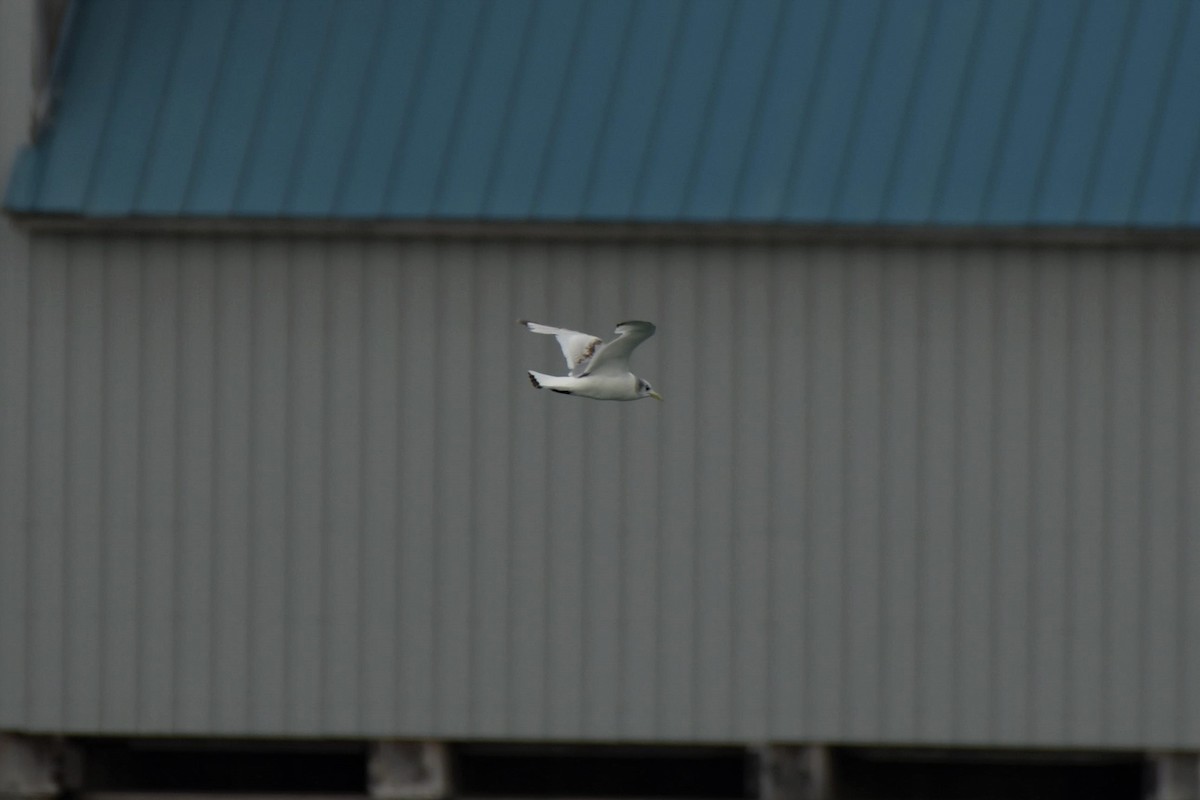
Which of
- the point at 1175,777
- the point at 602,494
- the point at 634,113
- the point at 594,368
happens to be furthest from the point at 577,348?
the point at 1175,777

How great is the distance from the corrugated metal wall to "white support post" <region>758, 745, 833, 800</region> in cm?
17

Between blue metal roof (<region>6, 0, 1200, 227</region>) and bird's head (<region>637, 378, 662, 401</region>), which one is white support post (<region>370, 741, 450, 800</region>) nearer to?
bird's head (<region>637, 378, 662, 401</region>)

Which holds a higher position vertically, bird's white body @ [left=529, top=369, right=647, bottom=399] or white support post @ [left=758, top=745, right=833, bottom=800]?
bird's white body @ [left=529, top=369, right=647, bottom=399]

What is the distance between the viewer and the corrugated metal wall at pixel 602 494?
1006 centimetres

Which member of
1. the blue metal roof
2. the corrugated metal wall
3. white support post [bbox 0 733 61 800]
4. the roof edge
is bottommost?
white support post [bbox 0 733 61 800]

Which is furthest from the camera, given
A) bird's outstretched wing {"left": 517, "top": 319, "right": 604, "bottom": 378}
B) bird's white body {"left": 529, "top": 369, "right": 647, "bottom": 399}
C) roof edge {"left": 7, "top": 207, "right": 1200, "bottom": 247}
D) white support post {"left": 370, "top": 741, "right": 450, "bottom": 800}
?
white support post {"left": 370, "top": 741, "right": 450, "bottom": 800}

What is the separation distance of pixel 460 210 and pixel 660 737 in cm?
275

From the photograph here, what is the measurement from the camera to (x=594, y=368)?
8.45 m

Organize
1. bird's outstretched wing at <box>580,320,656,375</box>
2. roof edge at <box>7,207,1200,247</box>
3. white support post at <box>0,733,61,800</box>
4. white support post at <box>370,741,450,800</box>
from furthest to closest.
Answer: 1. white support post at <box>0,733,61,800</box>
2. white support post at <box>370,741,450,800</box>
3. roof edge at <box>7,207,1200,247</box>
4. bird's outstretched wing at <box>580,320,656,375</box>

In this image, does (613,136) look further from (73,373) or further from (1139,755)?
(1139,755)

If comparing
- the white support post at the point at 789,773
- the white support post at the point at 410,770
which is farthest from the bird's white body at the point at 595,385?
the white support post at the point at 410,770

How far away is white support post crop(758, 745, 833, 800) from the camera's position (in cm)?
1020

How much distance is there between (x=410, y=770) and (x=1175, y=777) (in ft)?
12.3

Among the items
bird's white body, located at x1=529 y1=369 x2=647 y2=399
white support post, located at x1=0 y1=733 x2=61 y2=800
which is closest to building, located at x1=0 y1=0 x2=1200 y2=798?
white support post, located at x1=0 y1=733 x2=61 y2=800
